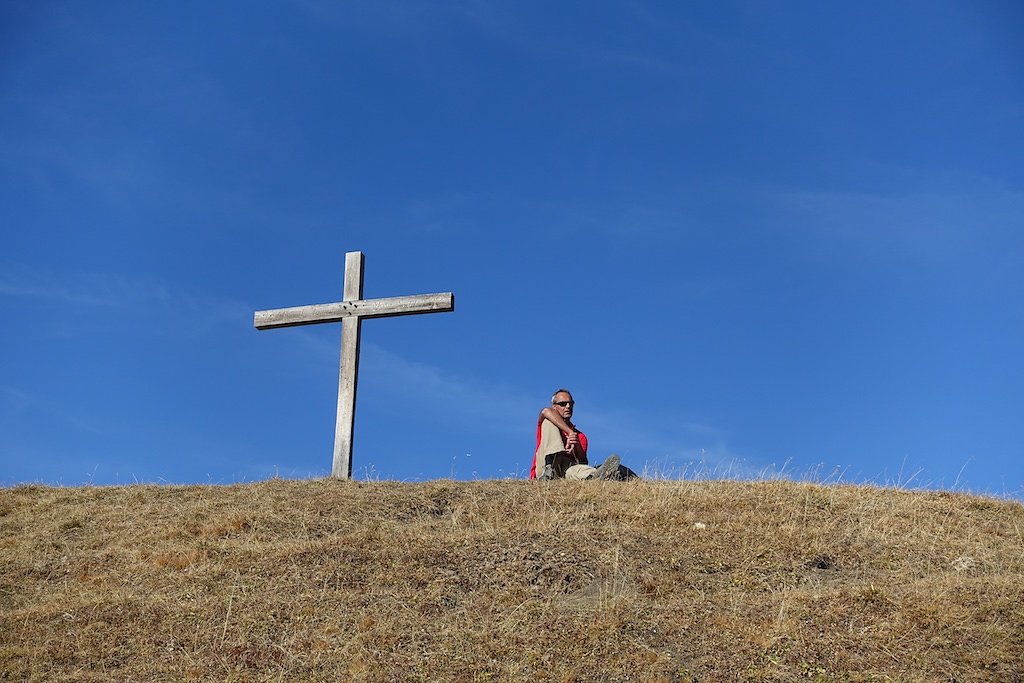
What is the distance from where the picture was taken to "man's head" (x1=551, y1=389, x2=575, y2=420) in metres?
16.1

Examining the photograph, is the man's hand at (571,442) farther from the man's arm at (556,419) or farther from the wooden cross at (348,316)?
the wooden cross at (348,316)

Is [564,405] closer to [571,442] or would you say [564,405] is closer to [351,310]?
[571,442]

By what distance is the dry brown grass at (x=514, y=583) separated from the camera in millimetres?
9656

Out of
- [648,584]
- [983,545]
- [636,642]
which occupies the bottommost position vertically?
[636,642]

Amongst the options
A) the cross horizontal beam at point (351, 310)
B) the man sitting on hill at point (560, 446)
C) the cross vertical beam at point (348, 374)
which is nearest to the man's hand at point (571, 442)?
the man sitting on hill at point (560, 446)

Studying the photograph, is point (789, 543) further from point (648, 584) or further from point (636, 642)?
point (636, 642)

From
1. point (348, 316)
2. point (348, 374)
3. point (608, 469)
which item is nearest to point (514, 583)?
point (608, 469)

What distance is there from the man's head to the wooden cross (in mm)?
2106

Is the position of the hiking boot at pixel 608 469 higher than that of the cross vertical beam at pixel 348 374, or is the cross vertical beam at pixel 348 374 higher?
the cross vertical beam at pixel 348 374

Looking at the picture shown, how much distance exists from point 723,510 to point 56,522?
858 centimetres

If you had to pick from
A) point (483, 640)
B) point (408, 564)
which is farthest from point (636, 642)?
point (408, 564)

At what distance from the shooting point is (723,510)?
45.3ft

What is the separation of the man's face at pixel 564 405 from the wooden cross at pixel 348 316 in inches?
84.3

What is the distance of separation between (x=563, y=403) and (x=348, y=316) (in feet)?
12.3
